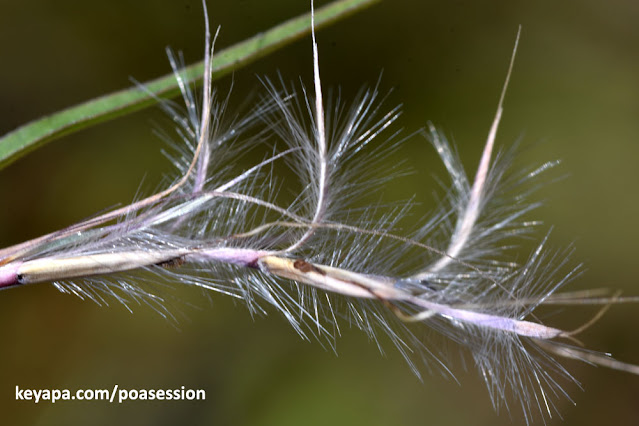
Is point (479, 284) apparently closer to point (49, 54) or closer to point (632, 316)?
point (632, 316)

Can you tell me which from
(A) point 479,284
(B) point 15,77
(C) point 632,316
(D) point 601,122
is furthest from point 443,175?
(B) point 15,77

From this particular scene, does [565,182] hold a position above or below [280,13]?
below

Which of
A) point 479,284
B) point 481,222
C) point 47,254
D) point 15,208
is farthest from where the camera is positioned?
point 15,208

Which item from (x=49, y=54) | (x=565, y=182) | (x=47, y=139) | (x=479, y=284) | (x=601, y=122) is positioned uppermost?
(x=49, y=54)

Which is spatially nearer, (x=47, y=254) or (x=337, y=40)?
(x=47, y=254)

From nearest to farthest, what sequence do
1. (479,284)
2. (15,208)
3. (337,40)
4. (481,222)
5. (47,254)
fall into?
(47,254), (479,284), (481,222), (15,208), (337,40)

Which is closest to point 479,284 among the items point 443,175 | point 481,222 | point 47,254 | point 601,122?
point 481,222
